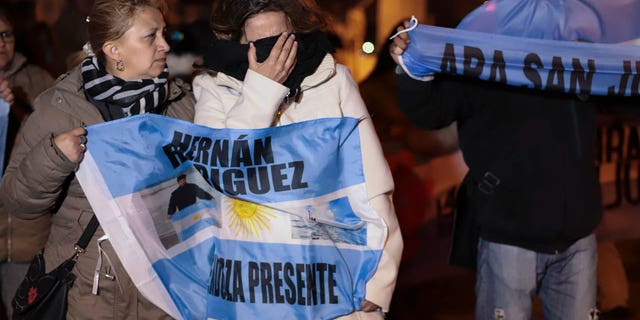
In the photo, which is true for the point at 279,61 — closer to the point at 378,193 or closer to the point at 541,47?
the point at 378,193

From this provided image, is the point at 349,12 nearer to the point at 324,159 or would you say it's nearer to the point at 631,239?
the point at 631,239

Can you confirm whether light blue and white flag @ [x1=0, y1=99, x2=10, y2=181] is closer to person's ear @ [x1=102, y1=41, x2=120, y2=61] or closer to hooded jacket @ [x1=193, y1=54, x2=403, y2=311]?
person's ear @ [x1=102, y1=41, x2=120, y2=61]

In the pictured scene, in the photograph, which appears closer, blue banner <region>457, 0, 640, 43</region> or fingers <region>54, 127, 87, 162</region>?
fingers <region>54, 127, 87, 162</region>

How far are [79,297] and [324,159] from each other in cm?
105

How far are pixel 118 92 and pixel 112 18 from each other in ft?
0.88

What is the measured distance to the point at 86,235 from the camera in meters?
3.06

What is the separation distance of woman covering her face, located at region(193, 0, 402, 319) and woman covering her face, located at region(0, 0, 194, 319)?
0.81ft

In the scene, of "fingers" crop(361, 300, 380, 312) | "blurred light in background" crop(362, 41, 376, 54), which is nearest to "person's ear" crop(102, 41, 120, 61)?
"fingers" crop(361, 300, 380, 312)

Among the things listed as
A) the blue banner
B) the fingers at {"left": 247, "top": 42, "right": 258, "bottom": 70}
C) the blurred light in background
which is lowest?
the blurred light in background

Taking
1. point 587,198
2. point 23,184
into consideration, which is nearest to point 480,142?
point 587,198

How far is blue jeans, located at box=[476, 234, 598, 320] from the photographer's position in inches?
139

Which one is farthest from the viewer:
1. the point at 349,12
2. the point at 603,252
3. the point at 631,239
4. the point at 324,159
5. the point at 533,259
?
the point at 349,12

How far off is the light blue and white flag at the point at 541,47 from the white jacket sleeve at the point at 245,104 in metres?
0.64

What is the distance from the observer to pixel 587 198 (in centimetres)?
354
